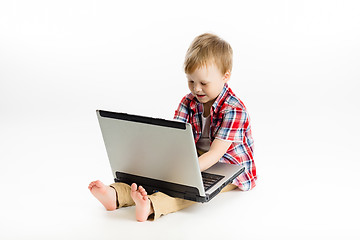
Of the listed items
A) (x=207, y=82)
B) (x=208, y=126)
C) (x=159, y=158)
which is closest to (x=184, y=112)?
(x=208, y=126)

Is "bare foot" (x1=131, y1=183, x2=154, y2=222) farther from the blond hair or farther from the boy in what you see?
the blond hair

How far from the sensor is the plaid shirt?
209cm

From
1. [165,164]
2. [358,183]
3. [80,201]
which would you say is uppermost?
[165,164]

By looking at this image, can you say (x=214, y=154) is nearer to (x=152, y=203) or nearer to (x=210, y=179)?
(x=210, y=179)

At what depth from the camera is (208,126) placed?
2199mm

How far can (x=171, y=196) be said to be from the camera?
2.00m

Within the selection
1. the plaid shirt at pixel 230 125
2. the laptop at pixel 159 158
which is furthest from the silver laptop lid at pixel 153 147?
the plaid shirt at pixel 230 125

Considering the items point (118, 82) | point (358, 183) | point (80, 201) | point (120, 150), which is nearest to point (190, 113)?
point (120, 150)

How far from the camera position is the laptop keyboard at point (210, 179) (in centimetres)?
201

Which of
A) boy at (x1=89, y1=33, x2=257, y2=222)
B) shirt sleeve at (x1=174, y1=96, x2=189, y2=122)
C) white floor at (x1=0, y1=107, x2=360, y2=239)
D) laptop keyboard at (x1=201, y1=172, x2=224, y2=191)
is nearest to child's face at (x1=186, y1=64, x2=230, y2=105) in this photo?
boy at (x1=89, y1=33, x2=257, y2=222)

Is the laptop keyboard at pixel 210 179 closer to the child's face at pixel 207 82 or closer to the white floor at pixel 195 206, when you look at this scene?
the white floor at pixel 195 206

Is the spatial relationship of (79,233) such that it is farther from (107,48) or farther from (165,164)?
(107,48)

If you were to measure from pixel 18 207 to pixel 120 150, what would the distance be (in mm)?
427

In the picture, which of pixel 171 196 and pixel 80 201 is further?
pixel 80 201
